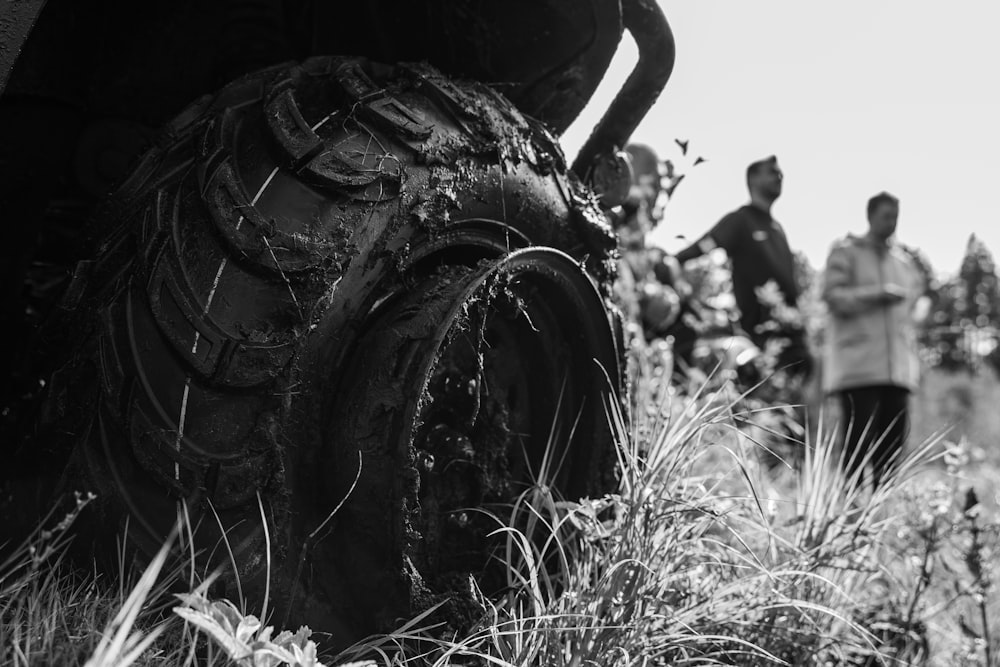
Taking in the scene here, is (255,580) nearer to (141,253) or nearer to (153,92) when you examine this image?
(141,253)

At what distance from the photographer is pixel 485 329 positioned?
4.82ft

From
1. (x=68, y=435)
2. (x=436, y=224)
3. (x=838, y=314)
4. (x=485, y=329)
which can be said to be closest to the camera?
(x=68, y=435)

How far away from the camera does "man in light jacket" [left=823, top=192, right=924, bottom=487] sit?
408cm

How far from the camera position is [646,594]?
4.63 ft

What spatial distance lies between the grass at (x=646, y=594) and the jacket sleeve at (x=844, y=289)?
76.6 inches

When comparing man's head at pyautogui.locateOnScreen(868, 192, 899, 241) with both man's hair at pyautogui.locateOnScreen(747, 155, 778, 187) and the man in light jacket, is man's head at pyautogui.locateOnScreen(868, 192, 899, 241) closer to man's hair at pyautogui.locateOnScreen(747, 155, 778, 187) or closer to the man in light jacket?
the man in light jacket

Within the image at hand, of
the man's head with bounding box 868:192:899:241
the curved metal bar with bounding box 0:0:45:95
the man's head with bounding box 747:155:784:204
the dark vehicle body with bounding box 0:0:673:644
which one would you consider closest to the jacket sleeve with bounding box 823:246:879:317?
the man's head with bounding box 868:192:899:241

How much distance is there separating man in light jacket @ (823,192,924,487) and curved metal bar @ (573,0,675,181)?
2.68m

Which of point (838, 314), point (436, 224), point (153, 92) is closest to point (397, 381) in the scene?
point (436, 224)

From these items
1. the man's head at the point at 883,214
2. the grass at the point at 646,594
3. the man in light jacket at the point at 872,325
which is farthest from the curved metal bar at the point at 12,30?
the man's head at the point at 883,214

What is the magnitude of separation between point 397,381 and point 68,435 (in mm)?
419

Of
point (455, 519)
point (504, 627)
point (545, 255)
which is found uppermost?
point (545, 255)

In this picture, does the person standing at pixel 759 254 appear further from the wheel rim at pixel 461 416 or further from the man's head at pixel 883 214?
the wheel rim at pixel 461 416

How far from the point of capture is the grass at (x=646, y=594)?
0.96 m
